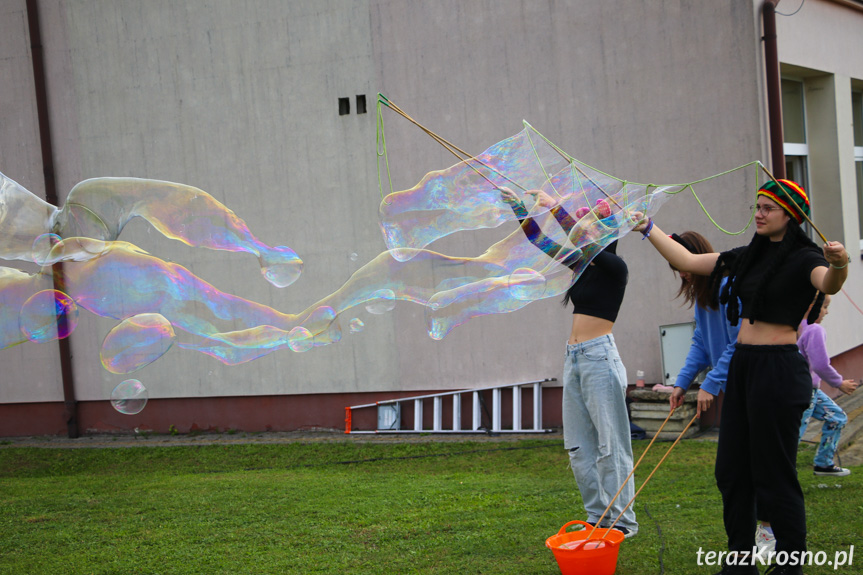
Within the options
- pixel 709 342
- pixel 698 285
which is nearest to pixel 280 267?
pixel 698 285

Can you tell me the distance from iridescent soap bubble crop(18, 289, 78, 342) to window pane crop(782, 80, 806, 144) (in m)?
7.90

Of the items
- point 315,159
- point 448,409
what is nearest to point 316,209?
point 315,159

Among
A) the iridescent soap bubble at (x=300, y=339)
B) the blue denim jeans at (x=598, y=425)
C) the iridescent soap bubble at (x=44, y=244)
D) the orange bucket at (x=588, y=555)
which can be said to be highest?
the iridescent soap bubble at (x=44, y=244)

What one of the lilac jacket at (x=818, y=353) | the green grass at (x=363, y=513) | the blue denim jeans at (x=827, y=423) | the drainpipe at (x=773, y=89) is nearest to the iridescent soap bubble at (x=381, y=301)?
the green grass at (x=363, y=513)

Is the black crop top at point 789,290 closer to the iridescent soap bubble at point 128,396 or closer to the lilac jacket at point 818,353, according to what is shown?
Result: the lilac jacket at point 818,353

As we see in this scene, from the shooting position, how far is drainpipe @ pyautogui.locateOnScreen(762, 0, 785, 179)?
8.01 meters

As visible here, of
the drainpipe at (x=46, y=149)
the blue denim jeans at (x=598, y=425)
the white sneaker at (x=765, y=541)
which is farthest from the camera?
the drainpipe at (x=46, y=149)

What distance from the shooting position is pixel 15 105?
10719 millimetres

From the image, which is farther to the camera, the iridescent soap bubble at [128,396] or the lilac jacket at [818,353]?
the lilac jacket at [818,353]

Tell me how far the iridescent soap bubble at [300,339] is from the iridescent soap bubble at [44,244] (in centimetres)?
145

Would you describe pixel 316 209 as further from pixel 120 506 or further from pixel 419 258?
pixel 419 258

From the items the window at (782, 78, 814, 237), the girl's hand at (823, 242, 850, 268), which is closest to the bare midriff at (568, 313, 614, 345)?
the girl's hand at (823, 242, 850, 268)

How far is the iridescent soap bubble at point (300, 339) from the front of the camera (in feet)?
15.5

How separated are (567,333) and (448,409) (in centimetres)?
171
